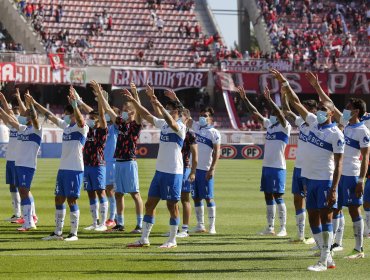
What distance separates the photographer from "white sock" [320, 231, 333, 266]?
13.9 metres

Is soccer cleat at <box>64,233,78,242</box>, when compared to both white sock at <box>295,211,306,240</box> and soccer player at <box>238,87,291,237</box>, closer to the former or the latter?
soccer player at <box>238,87,291,237</box>

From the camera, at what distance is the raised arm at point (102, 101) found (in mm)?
16859

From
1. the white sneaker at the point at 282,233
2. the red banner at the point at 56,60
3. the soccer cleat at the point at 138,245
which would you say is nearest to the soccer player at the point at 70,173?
the soccer cleat at the point at 138,245

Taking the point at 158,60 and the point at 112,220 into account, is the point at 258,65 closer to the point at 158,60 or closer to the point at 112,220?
the point at 158,60

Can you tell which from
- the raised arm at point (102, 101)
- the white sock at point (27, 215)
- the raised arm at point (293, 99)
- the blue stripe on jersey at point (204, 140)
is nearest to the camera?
the raised arm at point (293, 99)

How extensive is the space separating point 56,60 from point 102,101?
37195 millimetres

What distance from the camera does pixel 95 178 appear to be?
62.0ft

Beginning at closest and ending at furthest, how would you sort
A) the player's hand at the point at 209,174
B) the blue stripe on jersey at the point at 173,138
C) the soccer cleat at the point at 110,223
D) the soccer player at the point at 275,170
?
the blue stripe on jersey at the point at 173,138
the soccer player at the point at 275,170
the player's hand at the point at 209,174
the soccer cleat at the point at 110,223

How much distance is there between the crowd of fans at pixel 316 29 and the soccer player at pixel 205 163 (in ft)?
128

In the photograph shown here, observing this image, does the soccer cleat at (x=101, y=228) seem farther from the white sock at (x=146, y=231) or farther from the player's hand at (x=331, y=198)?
the player's hand at (x=331, y=198)

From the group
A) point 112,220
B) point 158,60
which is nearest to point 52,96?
point 158,60

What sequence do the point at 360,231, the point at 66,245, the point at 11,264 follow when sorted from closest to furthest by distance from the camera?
the point at 11,264
the point at 360,231
the point at 66,245

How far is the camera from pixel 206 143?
19.3m

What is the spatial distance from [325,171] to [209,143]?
5.51m
